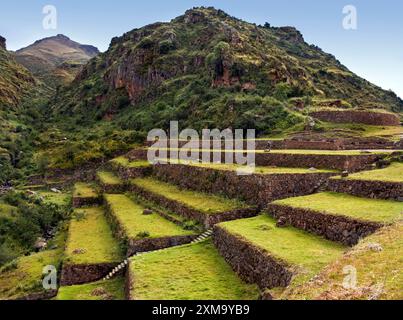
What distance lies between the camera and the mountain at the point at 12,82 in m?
105

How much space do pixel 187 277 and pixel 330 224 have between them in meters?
5.65

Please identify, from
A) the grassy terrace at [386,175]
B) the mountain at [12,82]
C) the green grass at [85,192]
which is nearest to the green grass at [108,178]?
the green grass at [85,192]

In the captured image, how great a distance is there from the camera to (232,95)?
194 ft

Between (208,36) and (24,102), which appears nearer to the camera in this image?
(208,36)

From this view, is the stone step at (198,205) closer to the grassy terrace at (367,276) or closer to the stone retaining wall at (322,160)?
the stone retaining wall at (322,160)

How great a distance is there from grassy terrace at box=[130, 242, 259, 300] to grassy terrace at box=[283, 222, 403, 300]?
3.91 m

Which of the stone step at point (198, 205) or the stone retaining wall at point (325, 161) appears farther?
the stone retaining wall at point (325, 161)

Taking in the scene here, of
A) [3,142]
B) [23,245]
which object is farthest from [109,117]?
[23,245]

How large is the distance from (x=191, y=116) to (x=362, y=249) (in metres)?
50.2

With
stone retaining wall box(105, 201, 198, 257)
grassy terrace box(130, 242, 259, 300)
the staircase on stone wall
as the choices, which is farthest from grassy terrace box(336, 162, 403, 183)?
stone retaining wall box(105, 201, 198, 257)

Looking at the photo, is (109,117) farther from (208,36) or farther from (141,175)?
(141,175)

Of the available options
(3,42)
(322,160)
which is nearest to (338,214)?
(322,160)

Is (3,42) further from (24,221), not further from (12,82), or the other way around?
(24,221)

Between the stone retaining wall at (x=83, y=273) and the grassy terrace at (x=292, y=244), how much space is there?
6658mm
